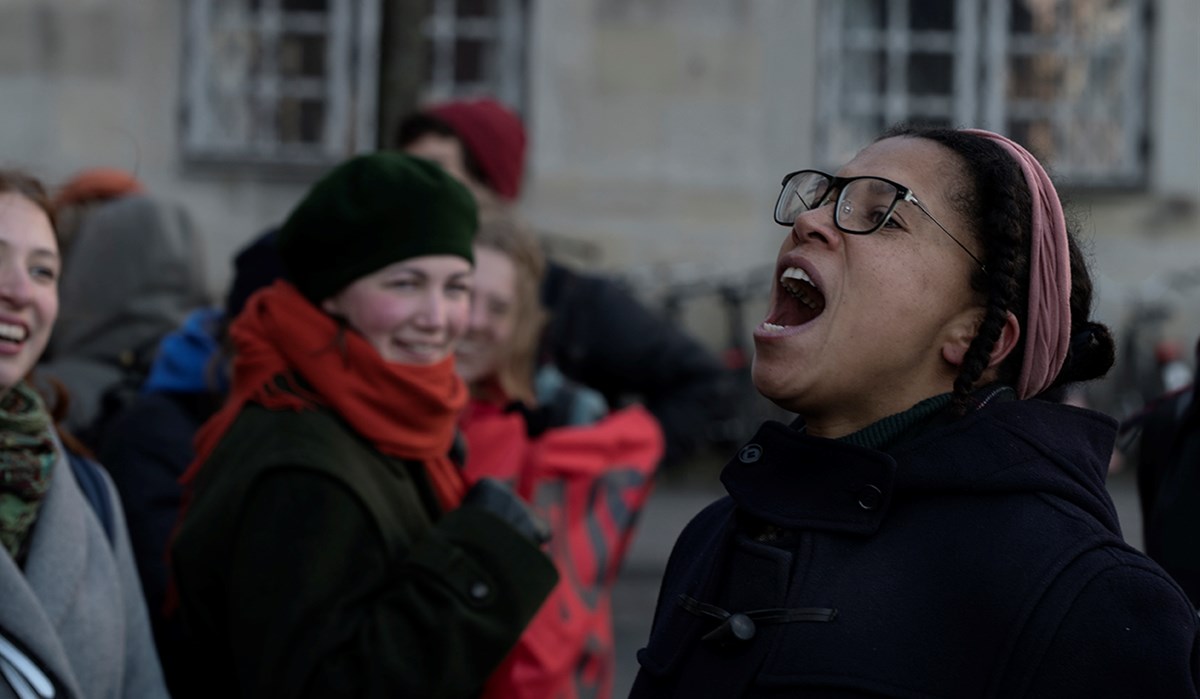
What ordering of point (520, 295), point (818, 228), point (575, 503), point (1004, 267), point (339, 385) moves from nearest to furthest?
point (1004, 267) < point (818, 228) < point (339, 385) < point (575, 503) < point (520, 295)

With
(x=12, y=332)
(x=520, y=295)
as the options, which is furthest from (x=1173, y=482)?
(x=12, y=332)

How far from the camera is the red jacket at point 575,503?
13.1 ft

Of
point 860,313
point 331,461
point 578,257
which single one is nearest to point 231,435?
point 331,461

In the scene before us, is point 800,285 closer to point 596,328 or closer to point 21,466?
point 21,466

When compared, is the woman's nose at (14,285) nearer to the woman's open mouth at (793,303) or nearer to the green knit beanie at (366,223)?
the green knit beanie at (366,223)

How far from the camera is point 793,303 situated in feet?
7.89

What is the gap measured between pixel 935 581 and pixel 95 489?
195 cm

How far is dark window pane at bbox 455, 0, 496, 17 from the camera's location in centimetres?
1223

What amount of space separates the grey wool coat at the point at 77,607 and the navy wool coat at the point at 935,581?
119 cm

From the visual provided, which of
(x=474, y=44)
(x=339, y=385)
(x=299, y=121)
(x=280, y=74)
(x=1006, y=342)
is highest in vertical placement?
(x=474, y=44)

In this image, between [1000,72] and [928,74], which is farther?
[928,74]

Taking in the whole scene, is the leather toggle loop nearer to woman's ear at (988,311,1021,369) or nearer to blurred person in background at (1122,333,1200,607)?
woman's ear at (988,311,1021,369)

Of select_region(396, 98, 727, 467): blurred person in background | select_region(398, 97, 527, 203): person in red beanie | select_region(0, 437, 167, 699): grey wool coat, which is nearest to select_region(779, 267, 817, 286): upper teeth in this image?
select_region(0, 437, 167, 699): grey wool coat

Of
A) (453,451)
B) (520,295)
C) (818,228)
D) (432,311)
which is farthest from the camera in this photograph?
(520,295)
